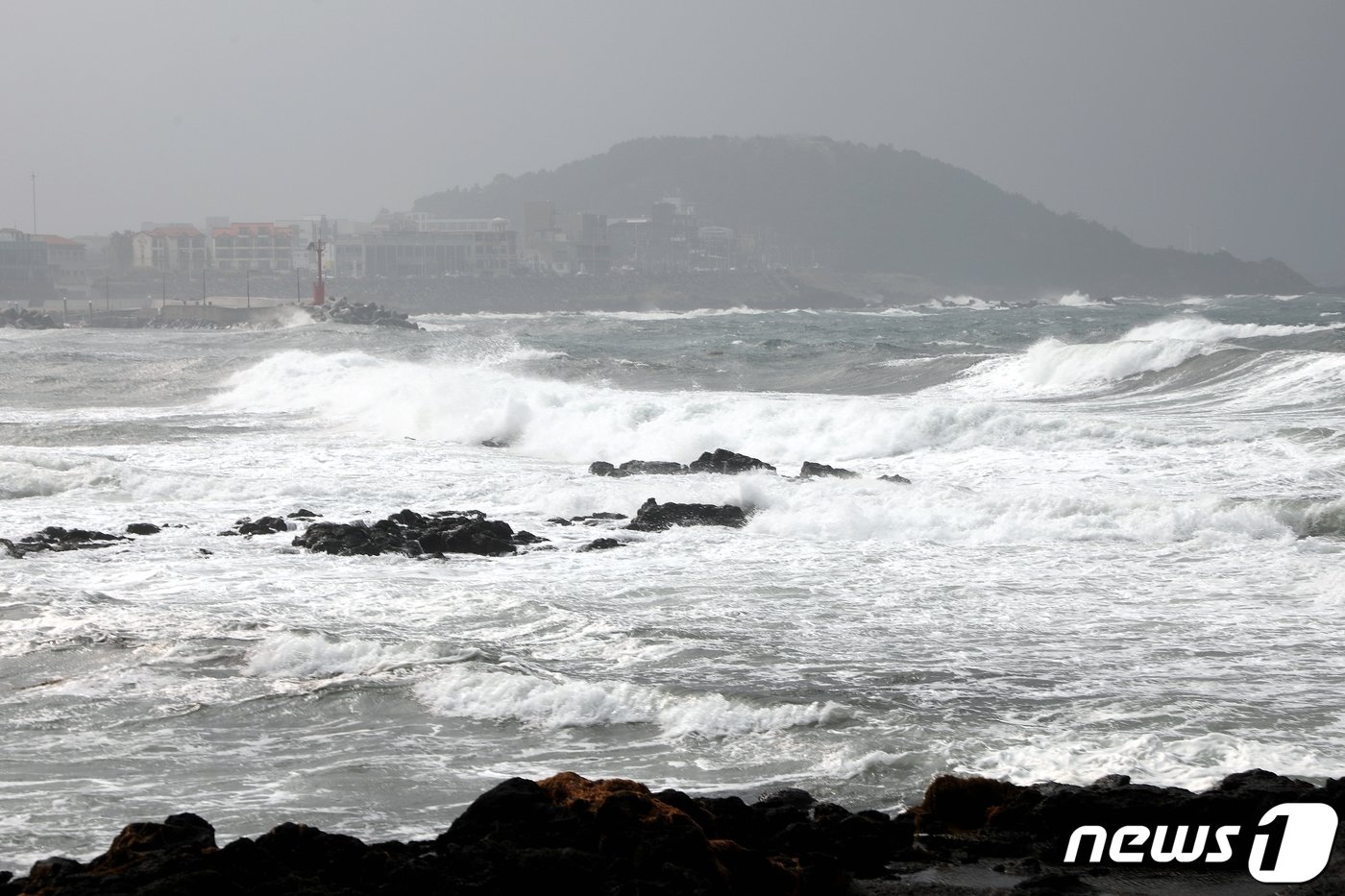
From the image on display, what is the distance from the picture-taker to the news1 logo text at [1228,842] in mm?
6305

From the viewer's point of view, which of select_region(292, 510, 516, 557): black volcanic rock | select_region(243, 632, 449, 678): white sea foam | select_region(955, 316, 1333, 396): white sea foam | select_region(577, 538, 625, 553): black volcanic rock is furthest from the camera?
select_region(955, 316, 1333, 396): white sea foam

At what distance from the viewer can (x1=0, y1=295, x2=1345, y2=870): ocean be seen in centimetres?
789

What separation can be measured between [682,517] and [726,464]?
428 centimetres

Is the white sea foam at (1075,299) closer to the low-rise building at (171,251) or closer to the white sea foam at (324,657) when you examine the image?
the low-rise building at (171,251)

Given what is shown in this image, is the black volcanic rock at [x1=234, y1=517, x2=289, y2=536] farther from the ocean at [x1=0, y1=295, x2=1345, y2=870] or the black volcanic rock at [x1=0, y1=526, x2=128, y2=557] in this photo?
the black volcanic rock at [x1=0, y1=526, x2=128, y2=557]

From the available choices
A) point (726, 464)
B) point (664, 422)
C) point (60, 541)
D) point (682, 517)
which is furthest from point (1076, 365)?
point (60, 541)

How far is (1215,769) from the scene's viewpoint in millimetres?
7625

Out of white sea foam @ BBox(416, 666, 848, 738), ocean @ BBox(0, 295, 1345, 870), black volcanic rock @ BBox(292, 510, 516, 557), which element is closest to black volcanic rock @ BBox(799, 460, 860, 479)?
ocean @ BBox(0, 295, 1345, 870)

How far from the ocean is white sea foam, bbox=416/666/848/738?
27 mm

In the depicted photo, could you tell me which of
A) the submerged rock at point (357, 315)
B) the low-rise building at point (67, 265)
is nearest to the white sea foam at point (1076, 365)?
the submerged rock at point (357, 315)

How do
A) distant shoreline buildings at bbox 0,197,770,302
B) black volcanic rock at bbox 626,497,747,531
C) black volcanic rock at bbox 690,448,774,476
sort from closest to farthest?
black volcanic rock at bbox 626,497,747,531
black volcanic rock at bbox 690,448,774,476
distant shoreline buildings at bbox 0,197,770,302

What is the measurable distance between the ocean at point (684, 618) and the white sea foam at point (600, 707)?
0.03 meters

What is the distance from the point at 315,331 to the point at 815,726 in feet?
200

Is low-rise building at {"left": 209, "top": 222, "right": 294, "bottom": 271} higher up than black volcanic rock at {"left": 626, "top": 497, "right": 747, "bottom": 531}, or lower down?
higher up
